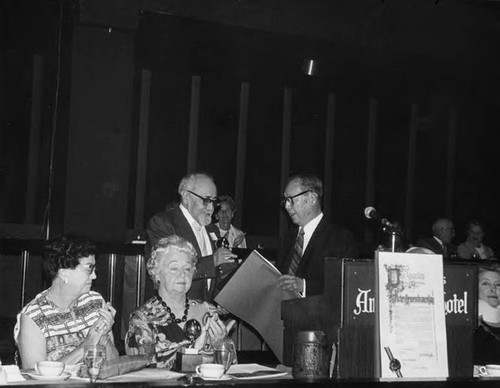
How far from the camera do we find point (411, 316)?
8.63 feet

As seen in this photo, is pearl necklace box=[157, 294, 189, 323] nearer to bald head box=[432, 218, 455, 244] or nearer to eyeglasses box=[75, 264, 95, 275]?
eyeglasses box=[75, 264, 95, 275]

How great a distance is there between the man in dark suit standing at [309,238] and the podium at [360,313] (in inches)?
59.8

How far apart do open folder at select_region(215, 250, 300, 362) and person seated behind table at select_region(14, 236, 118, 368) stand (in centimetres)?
58

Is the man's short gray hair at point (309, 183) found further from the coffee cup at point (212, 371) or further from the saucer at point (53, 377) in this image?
the saucer at point (53, 377)

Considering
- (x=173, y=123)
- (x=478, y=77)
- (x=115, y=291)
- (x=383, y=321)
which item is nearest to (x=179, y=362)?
(x=383, y=321)

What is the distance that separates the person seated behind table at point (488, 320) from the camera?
369cm

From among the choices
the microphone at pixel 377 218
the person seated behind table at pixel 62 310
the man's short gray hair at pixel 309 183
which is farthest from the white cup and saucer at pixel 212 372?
the man's short gray hair at pixel 309 183

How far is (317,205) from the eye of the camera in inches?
187

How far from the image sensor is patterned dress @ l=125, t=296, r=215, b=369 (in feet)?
Result: 10.4

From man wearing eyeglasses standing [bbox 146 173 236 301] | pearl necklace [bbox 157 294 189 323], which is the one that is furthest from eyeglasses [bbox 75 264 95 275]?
man wearing eyeglasses standing [bbox 146 173 236 301]

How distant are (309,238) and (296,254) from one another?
0.12m

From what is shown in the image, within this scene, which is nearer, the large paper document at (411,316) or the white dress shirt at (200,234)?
the large paper document at (411,316)

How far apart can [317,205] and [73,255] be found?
1.80 meters

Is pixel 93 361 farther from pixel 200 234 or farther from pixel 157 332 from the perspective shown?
pixel 200 234
